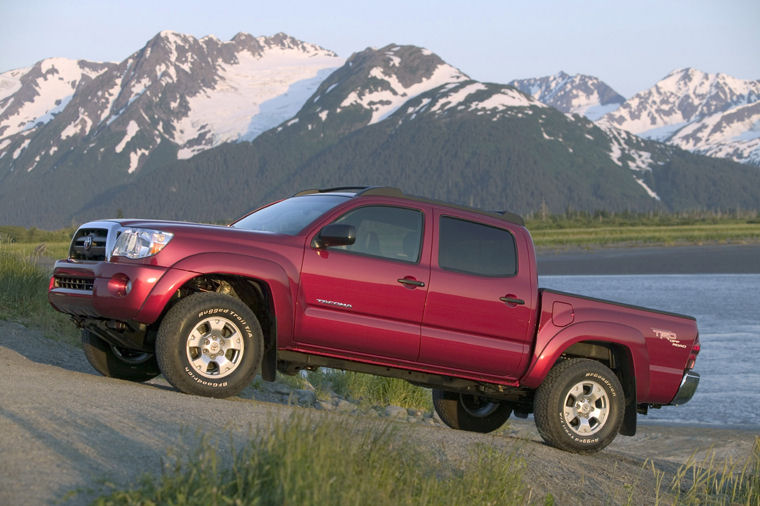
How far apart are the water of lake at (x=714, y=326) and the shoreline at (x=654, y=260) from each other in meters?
3.30

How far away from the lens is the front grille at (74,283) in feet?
26.2

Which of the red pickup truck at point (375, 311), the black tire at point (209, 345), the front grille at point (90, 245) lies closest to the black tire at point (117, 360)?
the red pickup truck at point (375, 311)

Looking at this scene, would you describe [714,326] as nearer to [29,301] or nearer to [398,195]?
[29,301]

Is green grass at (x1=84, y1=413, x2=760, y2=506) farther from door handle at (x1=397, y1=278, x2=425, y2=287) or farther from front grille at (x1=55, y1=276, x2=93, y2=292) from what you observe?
front grille at (x1=55, y1=276, x2=93, y2=292)

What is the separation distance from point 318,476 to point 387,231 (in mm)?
3406

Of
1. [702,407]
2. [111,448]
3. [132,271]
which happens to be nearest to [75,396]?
[132,271]

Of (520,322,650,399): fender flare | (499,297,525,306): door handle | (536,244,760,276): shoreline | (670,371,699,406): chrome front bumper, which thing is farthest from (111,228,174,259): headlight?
(536,244,760,276): shoreline

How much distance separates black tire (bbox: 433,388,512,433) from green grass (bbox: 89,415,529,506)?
11.3 feet

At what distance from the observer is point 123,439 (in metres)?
6.16

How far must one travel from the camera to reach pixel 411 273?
7996 mm

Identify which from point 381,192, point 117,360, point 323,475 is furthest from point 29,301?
point 323,475

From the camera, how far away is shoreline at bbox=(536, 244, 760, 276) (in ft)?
168

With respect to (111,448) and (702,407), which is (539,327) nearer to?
(111,448)

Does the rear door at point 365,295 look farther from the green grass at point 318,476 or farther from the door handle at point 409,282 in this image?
the green grass at point 318,476
